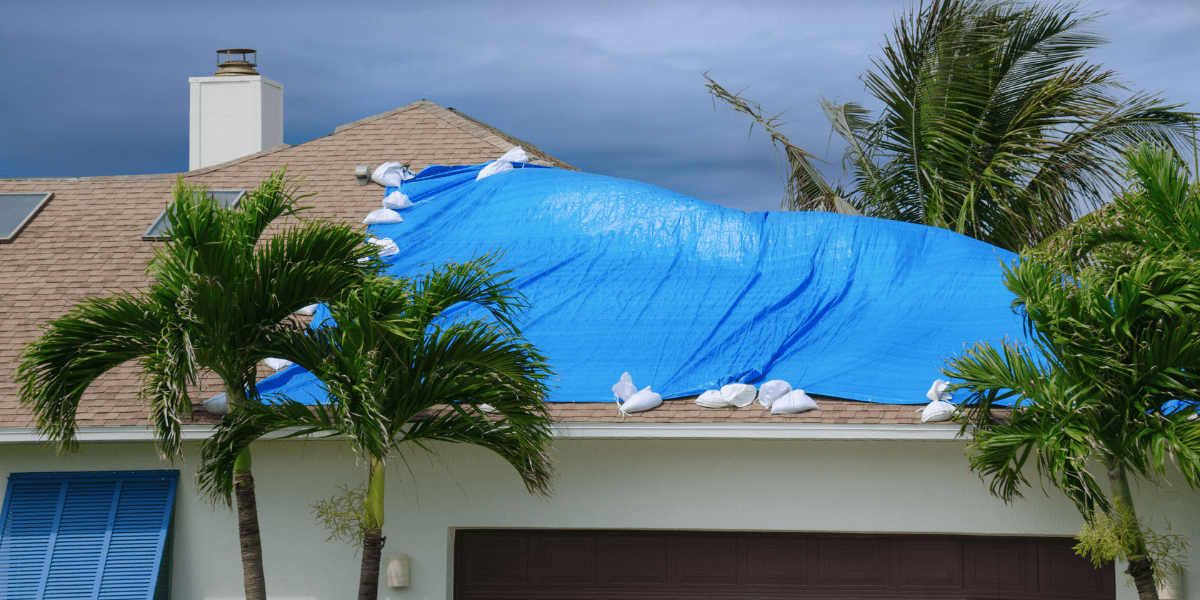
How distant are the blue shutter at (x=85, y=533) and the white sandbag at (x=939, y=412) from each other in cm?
695

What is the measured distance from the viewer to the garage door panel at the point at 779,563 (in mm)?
9445

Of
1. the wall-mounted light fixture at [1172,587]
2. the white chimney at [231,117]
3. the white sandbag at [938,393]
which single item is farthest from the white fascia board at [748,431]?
the white chimney at [231,117]

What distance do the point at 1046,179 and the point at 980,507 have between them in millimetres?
7157

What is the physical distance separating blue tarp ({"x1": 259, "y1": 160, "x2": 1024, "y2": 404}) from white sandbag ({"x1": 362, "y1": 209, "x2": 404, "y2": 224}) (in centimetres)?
10

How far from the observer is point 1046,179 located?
14.5 metres

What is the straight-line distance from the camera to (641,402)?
360 inches

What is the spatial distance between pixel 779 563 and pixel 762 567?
0.54 feet

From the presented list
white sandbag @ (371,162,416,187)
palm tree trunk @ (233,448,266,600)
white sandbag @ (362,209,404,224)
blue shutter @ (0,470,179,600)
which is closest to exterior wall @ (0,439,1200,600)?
blue shutter @ (0,470,179,600)

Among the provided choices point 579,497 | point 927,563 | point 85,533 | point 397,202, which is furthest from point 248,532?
point 927,563

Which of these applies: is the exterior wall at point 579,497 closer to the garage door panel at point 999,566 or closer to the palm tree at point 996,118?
the garage door panel at point 999,566

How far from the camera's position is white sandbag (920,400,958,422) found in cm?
870

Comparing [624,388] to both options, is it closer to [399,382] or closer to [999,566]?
[399,382]

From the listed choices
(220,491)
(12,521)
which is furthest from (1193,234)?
(12,521)

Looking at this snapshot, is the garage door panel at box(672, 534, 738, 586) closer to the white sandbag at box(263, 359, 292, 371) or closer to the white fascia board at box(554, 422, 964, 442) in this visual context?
the white fascia board at box(554, 422, 964, 442)
